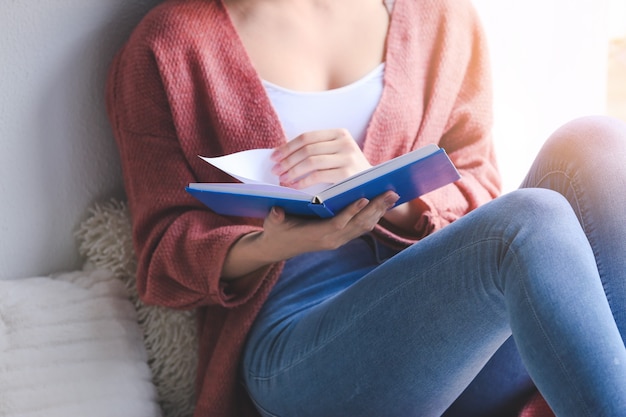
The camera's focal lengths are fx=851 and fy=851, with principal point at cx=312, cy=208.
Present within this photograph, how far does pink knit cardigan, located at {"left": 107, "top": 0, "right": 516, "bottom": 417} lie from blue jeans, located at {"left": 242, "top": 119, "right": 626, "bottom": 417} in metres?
0.06

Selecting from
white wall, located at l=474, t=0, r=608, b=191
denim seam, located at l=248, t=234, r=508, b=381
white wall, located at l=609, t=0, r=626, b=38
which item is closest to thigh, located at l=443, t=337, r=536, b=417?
denim seam, located at l=248, t=234, r=508, b=381

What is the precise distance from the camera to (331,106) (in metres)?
1.24

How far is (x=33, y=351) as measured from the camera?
1152 millimetres

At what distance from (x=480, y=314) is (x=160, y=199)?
484 mm

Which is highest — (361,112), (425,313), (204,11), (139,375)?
(204,11)

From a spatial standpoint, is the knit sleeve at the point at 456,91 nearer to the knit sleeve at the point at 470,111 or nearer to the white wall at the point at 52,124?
the knit sleeve at the point at 470,111

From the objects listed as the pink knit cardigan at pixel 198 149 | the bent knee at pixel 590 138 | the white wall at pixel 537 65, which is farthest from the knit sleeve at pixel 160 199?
the white wall at pixel 537 65

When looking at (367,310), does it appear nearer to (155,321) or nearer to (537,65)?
(155,321)

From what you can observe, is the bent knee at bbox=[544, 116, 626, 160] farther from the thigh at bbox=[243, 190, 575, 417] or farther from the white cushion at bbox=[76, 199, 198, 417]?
the white cushion at bbox=[76, 199, 198, 417]

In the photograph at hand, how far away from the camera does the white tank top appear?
4.02ft

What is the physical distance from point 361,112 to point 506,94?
50cm

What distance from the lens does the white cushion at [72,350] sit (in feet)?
3.69

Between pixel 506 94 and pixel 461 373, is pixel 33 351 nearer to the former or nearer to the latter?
pixel 461 373

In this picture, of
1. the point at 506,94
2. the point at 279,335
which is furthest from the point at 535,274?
the point at 506,94
